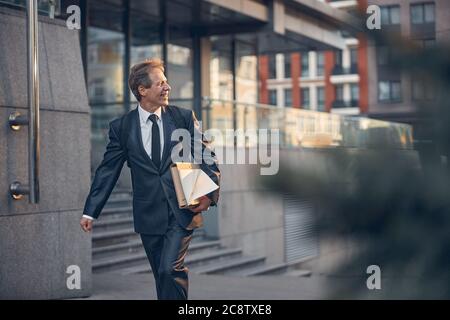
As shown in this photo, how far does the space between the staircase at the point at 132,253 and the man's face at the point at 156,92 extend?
573cm

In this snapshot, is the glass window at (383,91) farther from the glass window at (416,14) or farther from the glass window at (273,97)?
the glass window at (273,97)

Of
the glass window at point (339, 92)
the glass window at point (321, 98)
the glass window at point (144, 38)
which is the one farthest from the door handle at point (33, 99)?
the glass window at point (321, 98)

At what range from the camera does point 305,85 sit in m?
70.2

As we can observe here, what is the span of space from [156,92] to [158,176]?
466mm

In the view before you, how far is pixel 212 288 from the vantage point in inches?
349

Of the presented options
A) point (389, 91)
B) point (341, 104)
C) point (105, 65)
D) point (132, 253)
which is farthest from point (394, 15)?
point (341, 104)

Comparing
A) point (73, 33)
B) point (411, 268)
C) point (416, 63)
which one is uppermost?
point (73, 33)

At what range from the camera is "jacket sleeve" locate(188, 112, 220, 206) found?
168 inches

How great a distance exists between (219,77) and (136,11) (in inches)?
152

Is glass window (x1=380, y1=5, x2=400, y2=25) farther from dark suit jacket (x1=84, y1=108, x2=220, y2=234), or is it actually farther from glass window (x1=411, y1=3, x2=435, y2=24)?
dark suit jacket (x1=84, y1=108, x2=220, y2=234)

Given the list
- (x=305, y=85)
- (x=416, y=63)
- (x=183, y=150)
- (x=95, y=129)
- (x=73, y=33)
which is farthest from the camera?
(x=305, y=85)
